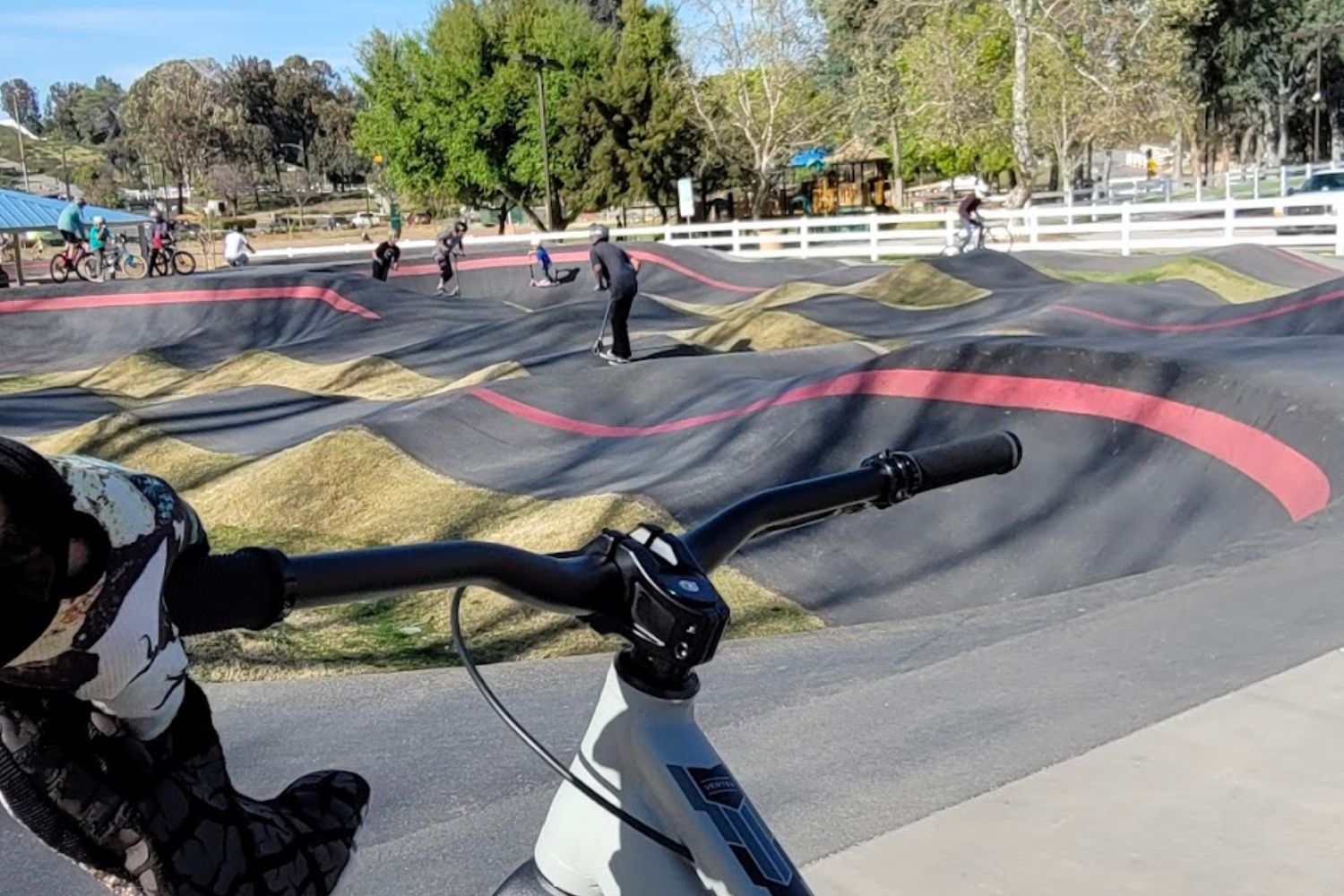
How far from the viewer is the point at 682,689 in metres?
1.39

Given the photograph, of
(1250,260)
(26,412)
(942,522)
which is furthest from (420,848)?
(1250,260)

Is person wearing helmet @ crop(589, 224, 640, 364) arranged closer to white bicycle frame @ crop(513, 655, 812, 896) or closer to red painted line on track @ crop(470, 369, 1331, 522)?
red painted line on track @ crop(470, 369, 1331, 522)

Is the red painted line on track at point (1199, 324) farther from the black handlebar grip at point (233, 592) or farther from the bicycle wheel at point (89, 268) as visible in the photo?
the bicycle wheel at point (89, 268)

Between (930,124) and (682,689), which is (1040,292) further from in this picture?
(930,124)

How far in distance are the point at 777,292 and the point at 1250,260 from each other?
748cm

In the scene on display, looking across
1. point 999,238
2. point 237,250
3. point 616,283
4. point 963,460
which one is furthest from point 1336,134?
point 963,460

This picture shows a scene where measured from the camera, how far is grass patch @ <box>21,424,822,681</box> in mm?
7461

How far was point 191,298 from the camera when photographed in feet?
89.2

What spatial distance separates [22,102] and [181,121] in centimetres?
11625

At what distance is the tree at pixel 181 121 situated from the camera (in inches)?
3565

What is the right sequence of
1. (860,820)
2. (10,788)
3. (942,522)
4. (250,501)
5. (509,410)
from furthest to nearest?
(509,410)
(250,501)
(942,522)
(860,820)
(10,788)

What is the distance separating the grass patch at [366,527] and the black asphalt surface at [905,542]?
1.35 ft

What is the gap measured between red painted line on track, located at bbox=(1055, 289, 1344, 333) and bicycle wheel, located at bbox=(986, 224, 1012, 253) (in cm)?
1296

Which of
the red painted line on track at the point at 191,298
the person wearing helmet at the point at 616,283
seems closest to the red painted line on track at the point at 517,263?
the red painted line on track at the point at 191,298
